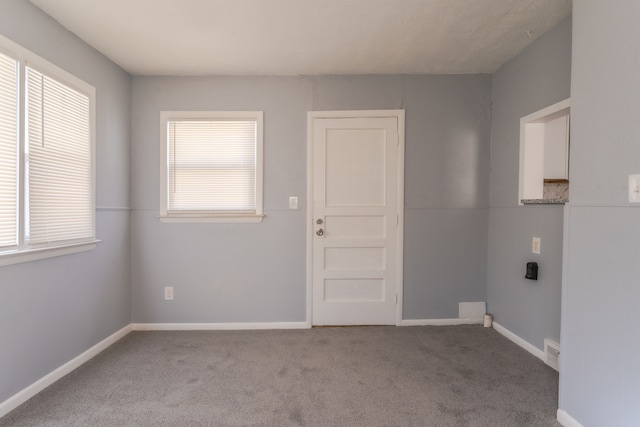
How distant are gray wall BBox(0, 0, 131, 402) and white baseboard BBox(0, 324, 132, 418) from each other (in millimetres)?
33

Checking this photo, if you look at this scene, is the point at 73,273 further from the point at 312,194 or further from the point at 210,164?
the point at 312,194

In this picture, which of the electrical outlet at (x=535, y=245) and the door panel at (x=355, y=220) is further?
the door panel at (x=355, y=220)

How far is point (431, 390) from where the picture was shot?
→ 2150mm

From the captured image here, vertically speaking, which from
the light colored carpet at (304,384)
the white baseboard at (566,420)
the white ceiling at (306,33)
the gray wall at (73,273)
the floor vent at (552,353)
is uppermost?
the white ceiling at (306,33)

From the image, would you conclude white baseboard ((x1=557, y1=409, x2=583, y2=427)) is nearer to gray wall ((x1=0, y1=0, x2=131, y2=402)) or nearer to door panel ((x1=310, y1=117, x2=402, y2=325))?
door panel ((x1=310, y1=117, x2=402, y2=325))

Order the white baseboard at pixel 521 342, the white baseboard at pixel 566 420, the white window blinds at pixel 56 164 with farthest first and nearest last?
the white baseboard at pixel 521 342
the white window blinds at pixel 56 164
the white baseboard at pixel 566 420

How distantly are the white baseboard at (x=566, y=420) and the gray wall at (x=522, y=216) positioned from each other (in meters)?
0.72

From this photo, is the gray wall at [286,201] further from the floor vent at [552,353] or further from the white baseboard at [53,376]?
the floor vent at [552,353]

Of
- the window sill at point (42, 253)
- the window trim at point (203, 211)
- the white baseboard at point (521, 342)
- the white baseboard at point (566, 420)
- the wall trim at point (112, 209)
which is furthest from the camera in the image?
the window trim at point (203, 211)

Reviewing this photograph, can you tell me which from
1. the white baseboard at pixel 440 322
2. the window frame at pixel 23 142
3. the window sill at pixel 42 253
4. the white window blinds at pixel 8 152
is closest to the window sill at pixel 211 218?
the window sill at pixel 42 253

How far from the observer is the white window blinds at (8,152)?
1.88 metres

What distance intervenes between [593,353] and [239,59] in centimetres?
317

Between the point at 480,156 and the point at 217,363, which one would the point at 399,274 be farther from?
the point at 217,363

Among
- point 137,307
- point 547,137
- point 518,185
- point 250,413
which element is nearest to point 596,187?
point 518,185
